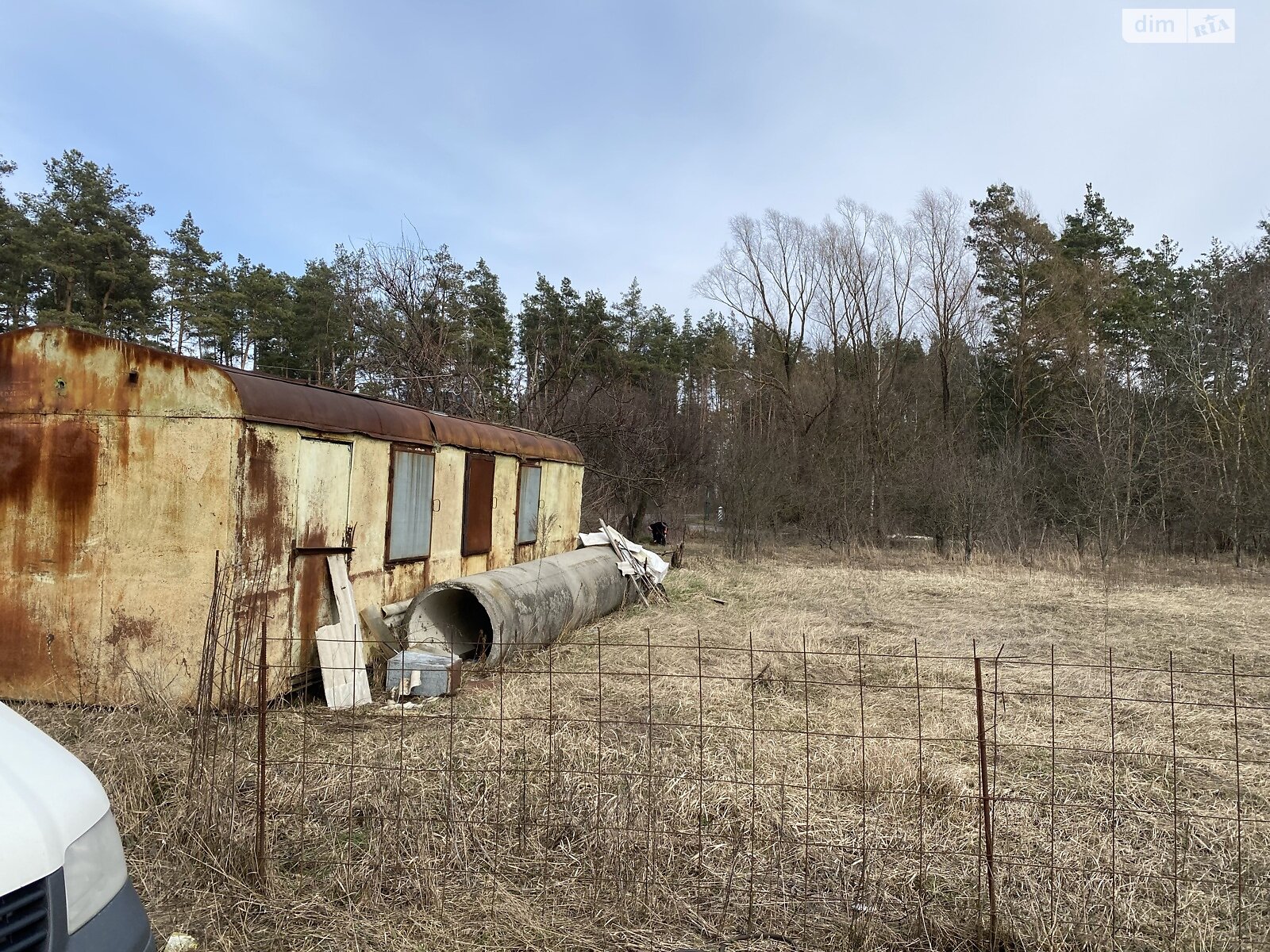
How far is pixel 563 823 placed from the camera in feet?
12.6

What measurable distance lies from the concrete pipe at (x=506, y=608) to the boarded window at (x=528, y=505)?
3.53 feet

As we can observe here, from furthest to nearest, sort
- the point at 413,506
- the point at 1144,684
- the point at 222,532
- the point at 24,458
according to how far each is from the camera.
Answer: the point at 413,506 → the point at 1144,684 → the point at 24,458 → the point at 222,532

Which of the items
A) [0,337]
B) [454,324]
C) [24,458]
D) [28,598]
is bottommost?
[28,598]

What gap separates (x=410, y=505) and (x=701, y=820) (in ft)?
16.8

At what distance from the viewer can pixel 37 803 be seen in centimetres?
201

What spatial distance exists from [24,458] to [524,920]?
5.69 m

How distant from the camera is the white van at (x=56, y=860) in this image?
186 centimetres

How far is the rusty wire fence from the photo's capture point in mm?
3137

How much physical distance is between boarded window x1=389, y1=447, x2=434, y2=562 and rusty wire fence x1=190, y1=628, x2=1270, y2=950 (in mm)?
2055

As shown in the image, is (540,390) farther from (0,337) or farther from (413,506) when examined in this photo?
(0,337)

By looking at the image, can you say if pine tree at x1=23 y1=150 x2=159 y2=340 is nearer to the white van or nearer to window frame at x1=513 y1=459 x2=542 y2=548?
window frame at x1=513 y1=459 x2=542 y2=548

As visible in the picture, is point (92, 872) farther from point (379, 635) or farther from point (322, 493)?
point (379, 635)

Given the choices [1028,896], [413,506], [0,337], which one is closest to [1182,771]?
[1028,896]

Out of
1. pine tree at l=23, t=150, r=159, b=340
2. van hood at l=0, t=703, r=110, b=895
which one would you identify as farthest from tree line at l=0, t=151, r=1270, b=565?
van hood at l=0, t=703, r=110, b=895
